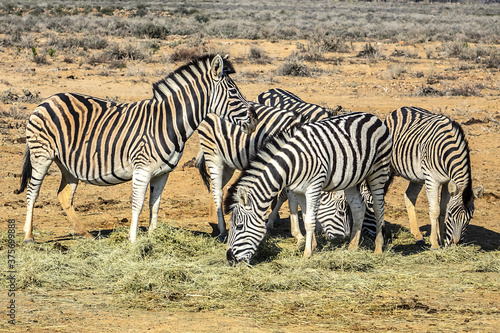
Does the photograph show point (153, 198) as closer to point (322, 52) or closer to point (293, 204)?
point (293, 204)

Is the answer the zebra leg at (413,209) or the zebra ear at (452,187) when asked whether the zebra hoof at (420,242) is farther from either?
the zebra ear at (452,187)

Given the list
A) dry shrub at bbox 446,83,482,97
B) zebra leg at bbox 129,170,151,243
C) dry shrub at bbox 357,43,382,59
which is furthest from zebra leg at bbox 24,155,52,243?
dry shrub at bbox 357,43,382,59

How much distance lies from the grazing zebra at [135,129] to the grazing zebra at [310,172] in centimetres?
82

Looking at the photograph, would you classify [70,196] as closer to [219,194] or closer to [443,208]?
[219,194]

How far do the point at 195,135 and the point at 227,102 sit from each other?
7.52m

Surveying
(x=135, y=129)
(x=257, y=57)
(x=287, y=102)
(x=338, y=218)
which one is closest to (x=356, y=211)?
(x=338, y=218)

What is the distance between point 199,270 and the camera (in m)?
7.00

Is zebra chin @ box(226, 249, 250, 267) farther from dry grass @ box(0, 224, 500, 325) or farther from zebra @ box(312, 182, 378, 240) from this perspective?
zebra @ box(312, 182, 378, 240)

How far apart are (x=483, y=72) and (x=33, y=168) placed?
1906 cm

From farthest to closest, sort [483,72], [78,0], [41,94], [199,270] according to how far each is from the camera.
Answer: [78,0] < [483,72] < [41,94] < [199,270]

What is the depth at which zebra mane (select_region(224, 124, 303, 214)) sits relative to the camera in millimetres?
7281

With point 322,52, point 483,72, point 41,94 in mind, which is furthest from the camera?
point 322,52

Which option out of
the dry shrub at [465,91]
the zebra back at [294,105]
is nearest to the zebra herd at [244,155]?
the zebra back at [294,105]

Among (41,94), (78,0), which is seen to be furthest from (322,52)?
(78,0)
